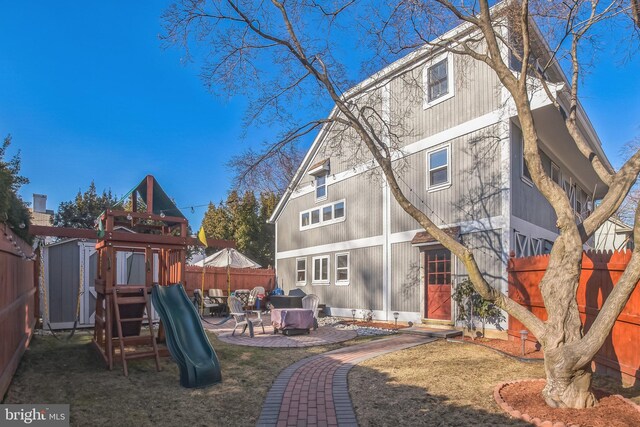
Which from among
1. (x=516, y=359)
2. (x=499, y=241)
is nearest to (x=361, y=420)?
(x=516, y=359)

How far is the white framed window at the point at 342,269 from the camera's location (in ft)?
50.9

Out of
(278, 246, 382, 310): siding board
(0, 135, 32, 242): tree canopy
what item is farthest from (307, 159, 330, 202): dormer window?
(0, 135, 32, 242): tree canopy

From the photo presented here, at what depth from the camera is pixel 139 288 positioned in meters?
7.52

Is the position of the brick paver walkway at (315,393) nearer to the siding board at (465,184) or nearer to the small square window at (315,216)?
the siding board at (465,184)

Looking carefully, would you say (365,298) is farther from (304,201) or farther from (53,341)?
(53,341)

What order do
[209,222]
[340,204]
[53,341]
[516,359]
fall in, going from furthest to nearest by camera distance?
[209,222]
[340,204]
[53,341]
[516,359]

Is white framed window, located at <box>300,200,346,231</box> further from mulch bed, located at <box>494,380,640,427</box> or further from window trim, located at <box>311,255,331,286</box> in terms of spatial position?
mulch bed, located at <box>494,380,640,427</box>

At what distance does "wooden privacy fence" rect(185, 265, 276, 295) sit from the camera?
1798 cm

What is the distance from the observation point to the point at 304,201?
18.5 meters

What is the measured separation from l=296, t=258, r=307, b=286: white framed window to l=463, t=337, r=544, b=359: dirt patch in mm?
9156

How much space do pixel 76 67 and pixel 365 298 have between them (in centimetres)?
1118

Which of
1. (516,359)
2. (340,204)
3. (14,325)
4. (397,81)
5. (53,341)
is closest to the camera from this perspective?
(14,325)

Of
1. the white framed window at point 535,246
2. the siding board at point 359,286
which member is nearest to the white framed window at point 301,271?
the siding board at point 359,286

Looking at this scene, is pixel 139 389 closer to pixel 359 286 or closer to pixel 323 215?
pixel 359 286
